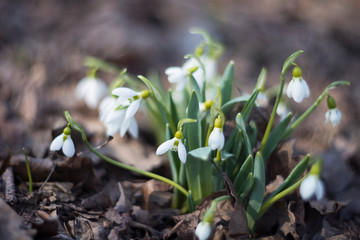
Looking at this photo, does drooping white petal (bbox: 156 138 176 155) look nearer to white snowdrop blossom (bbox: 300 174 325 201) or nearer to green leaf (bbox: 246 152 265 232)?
green leaf (bbox: 246 152 265 232)

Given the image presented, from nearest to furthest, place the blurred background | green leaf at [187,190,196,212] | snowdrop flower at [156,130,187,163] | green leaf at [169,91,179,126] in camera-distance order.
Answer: snowdrop flower at [156,130,187,163]
green leaf at [187,190,196,212]
green leaf at [169,91,179,126]
the blurred background

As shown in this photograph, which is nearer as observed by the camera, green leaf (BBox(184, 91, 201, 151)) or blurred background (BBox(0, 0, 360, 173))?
green leaf (BBox(184, 91, 201, 151))

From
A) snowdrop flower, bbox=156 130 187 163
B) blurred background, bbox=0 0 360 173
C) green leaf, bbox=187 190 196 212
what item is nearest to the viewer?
snowdrop flower, bbox=156 130 187 163

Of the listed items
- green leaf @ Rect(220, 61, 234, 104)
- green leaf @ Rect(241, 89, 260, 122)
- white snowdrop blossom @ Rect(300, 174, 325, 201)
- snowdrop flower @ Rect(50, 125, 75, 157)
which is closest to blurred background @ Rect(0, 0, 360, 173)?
snowdrop flower @ Rect(50, 125, 75, 157)

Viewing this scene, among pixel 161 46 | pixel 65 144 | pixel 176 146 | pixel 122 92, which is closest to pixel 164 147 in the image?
pixel 176 146

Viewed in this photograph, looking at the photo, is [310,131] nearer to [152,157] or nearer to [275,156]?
[275,156]

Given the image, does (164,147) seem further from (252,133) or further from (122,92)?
(252,133)
